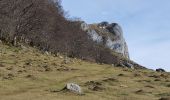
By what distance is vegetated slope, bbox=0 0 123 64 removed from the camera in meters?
79.0

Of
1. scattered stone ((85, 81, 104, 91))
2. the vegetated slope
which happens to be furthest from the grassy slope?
the vegetated slope

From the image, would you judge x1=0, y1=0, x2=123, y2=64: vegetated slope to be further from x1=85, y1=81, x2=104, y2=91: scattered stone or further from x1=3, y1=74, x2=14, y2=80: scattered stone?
x1=85, y1=81, x2=104, y2=91: scattered stone

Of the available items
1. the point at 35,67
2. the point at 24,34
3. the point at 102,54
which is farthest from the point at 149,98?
the point at 102,54

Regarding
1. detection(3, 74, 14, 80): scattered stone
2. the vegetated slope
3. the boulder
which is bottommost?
the boulder


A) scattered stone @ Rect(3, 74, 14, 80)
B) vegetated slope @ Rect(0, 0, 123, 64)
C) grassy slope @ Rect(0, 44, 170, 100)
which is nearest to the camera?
grassy slope @ Rect(0, 44, 170, 100)

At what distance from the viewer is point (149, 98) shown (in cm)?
3734

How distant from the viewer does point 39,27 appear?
3775 inches

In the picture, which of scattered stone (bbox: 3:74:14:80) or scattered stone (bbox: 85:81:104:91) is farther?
scattered stone (bbox: 3:74:14:80)

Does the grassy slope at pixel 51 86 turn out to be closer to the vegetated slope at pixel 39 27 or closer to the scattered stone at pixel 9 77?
the scattered stone at pixel 9 77

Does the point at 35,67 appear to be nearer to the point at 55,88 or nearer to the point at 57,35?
the point at 55,88

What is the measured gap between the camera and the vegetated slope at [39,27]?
3109 inches

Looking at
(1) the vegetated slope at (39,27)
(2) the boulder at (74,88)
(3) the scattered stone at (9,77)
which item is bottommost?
(2) the boulder at (74,88)

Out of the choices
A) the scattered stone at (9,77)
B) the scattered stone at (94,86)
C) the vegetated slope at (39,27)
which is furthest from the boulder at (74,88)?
the vegetated slope at (39,27)

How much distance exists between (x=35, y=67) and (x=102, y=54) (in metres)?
143
